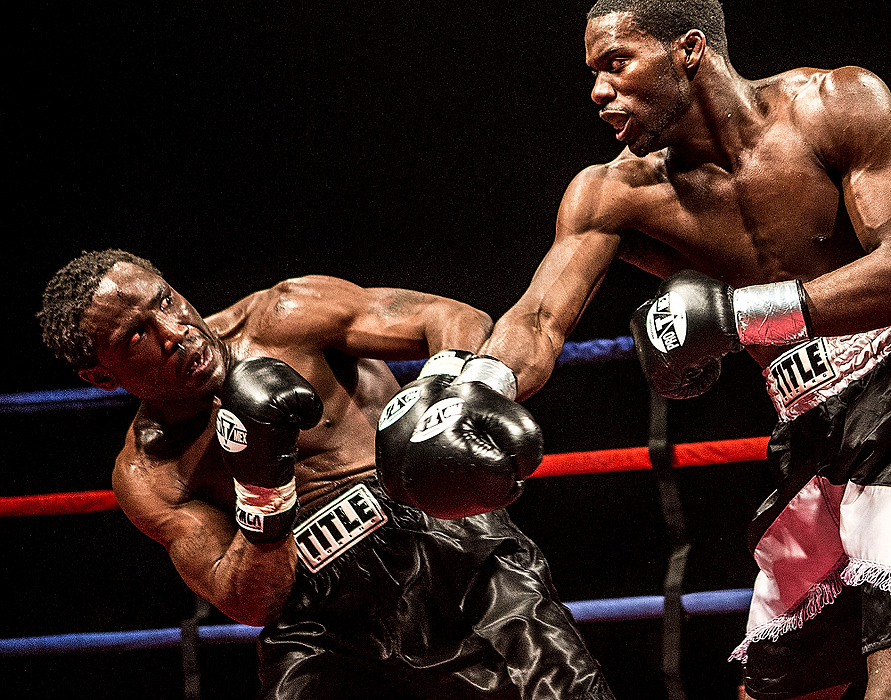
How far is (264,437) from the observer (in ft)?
5.11

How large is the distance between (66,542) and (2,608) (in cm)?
27

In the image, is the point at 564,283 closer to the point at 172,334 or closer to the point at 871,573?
the point at 871,573

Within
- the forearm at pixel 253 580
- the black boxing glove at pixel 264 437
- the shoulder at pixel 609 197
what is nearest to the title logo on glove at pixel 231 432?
the black boxing glove at pixel 264 437

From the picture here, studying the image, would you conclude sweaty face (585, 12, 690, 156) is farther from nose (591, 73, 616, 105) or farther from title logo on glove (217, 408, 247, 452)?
title logo on glove (217, 408, 247, 452)

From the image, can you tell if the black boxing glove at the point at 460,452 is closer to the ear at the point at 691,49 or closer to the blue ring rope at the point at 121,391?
the ear at the point at 691,49

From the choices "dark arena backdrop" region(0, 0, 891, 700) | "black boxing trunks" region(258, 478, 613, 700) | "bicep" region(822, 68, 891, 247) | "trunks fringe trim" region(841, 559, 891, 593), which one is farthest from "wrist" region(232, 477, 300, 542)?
"dark arena backdrop" region(0, 0, 891, 700)

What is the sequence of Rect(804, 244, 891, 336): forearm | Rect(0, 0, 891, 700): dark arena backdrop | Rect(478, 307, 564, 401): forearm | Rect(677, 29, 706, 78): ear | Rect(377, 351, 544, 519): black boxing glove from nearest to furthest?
Rect(377, 351, 544, 519): black boxing glove < Rect(804, 244, 891, 336): forearm < Rect(478, 307, 564, 401): forearm < Rect(677, 29, 706, 78): ear < Rect(0, 0, 891, 700): dark arena backdrop

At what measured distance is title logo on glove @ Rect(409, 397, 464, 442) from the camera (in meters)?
1.25

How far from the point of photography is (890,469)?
130 centimetres

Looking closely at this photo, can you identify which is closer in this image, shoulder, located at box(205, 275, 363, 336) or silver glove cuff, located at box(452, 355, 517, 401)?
silver glove cuff, located at box(452, 355, 517, 401)

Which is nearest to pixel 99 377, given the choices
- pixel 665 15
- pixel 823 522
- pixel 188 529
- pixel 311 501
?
pixel 188 529

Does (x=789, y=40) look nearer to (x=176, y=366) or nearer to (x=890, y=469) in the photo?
(x=890, y=469)

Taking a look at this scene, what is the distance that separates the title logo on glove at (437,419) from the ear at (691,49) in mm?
780

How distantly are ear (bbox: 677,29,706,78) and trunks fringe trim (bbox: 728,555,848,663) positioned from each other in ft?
2.90
